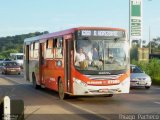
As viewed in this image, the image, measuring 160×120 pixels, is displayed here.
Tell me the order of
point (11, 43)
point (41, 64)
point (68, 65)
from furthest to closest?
point (11, 43)
point (41, 64)
point (68, 65)

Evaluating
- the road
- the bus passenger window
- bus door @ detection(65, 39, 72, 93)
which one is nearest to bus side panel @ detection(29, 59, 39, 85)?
the bus passenger window

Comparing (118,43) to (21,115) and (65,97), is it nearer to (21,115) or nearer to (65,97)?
(65,97)

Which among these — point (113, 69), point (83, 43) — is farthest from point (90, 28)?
point (113, 69)

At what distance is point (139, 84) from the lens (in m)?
25.4

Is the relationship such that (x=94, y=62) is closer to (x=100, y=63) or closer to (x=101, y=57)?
(x=100, y=63)

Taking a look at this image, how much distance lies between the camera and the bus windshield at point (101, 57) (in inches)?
690

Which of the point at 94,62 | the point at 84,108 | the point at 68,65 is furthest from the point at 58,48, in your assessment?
the point at 84,108

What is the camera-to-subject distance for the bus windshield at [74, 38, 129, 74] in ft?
57.5

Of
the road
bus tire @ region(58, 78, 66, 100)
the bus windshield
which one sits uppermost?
the bus windshield

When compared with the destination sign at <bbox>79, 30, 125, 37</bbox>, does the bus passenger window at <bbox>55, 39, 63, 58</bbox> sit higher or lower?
lower

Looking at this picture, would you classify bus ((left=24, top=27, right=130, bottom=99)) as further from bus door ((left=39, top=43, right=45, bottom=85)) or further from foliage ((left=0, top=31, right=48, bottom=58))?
foliage ((left=0, top=31, right=48, bottom=58))

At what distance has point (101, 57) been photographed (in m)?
17.6

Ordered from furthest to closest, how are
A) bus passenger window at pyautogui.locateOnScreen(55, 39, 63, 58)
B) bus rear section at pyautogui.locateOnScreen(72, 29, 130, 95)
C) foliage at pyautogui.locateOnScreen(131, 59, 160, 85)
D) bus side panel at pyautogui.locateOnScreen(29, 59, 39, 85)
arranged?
foliage at pyautogui.locateOnScreen(131, 59, 160, 85) < bus side panel at pyautogui.locateOnScreen(29, 59, 39, 85) < bus passenger window at pyautogui.locateOnScreen(55, 39, 63, 58) < bus rear section at pyautogui.locateOnScreen(72, 29, 130, 95)

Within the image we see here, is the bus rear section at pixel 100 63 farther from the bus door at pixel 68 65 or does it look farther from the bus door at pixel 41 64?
the bus door at pixel 41 64
